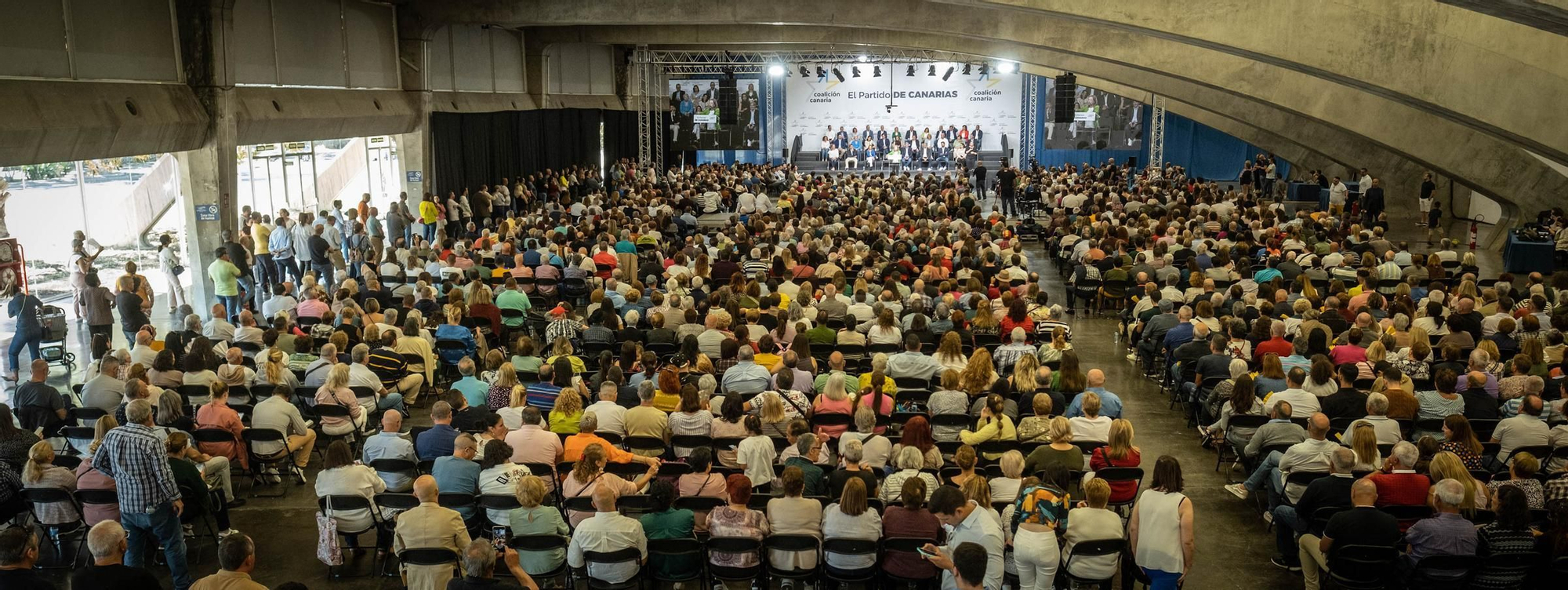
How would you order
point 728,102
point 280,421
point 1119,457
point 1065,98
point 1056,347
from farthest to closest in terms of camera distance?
1. point 728,102
2. point 1065,98
3. point 1056,347
4. point 280,421
5. point 1119,457

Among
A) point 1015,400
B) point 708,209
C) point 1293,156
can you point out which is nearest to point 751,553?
point 1015,400

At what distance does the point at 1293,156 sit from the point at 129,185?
28568 millimetres

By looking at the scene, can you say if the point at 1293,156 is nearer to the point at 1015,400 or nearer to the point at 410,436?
the point at 1015,400

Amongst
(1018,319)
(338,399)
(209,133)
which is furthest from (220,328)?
(1018,319)

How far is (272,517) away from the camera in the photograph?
26.7 ft

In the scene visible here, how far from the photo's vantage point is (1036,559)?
5.79 metres

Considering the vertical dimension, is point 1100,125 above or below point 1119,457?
above

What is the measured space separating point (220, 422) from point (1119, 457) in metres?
6.44

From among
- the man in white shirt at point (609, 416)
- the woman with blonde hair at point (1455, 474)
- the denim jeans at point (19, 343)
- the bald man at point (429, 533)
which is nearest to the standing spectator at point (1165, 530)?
the woman with blonde hair at point (1455, 474)

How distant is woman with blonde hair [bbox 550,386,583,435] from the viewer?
8016 millimetres

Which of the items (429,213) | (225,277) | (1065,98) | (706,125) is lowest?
(225,277)

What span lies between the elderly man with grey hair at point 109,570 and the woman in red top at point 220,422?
286cm

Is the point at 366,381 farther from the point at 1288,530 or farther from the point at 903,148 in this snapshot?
the point at 903,148

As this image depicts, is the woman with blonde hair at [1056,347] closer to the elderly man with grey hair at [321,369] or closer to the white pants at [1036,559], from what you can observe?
the white pants at [1036,559]
